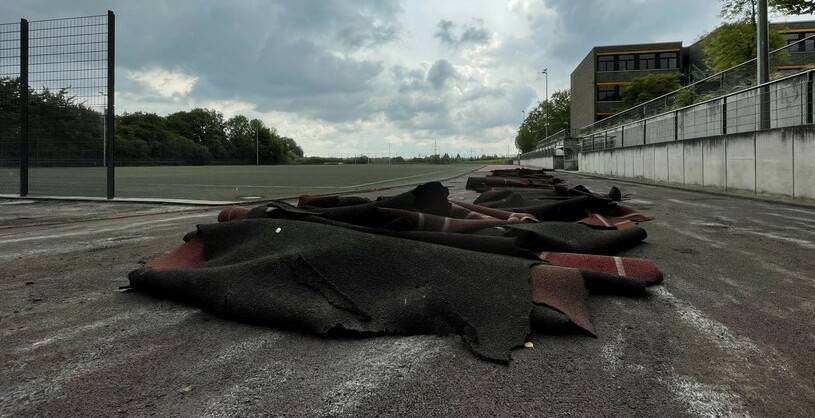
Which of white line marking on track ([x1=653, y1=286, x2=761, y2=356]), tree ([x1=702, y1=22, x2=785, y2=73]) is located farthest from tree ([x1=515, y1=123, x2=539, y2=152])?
white line marking on track ([x1=653, y1=286, x2=761, y2=356])

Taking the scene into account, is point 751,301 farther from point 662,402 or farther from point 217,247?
point 217,247

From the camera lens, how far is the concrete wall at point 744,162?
28.2ft

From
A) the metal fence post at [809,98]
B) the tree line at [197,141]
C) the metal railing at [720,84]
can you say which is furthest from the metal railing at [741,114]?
the tree line at [197,141]

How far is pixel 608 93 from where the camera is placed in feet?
193

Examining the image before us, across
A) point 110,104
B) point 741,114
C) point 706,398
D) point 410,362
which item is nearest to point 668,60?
point 741,114

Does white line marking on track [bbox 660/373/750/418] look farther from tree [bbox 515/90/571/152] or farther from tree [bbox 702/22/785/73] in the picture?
tree [bbox 515/90/571/152]

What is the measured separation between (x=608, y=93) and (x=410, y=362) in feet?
Result: 210

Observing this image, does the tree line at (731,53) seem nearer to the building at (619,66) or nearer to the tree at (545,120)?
the building at (619,66)

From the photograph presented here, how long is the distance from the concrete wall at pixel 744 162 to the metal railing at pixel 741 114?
1.53 ft

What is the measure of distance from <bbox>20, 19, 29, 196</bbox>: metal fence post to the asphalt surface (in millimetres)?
10040

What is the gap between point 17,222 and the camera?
702 centimetres

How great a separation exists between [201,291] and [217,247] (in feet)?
2.39

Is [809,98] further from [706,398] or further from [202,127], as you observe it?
[202,127]

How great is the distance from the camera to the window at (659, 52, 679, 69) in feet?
190
